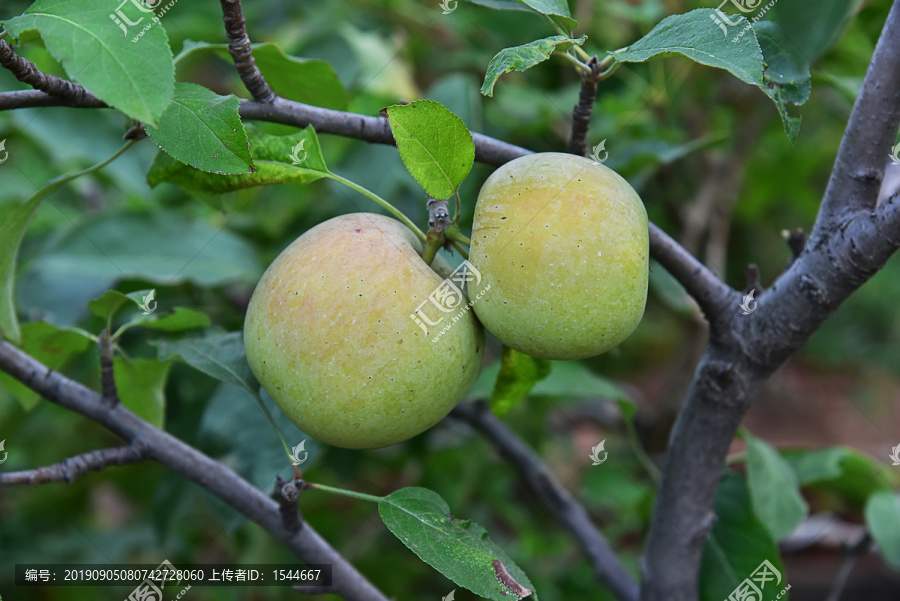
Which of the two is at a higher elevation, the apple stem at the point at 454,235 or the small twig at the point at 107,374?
the apple stem at the point at 454,235

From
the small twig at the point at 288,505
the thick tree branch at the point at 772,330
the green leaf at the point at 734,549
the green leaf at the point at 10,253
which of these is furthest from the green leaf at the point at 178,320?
the green leaf at the point at 734,549

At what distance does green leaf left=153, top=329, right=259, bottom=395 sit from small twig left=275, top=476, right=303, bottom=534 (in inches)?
5.3

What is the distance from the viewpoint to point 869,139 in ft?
2.13

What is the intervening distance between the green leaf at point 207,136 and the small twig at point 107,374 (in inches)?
11.3

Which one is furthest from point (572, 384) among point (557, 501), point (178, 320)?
point (178, 320)

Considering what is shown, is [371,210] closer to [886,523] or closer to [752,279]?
[752,279]

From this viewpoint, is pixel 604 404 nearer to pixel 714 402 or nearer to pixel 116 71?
pixel 714 402

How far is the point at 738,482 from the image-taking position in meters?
0.99

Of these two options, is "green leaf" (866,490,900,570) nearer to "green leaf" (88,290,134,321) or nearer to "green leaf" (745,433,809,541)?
"green leaf" (745,433,809,541)

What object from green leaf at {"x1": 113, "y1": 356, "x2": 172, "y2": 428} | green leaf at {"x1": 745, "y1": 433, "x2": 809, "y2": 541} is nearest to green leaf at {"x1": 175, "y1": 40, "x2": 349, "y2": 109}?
green leaf at {"x1": 113, "y1": 356, "x2": 172, "y2": 428}

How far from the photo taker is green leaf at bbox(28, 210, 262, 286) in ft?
4.05

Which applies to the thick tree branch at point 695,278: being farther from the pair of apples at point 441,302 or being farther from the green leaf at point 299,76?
the green leaf at point 299,76

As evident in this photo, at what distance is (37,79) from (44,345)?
0.40 m

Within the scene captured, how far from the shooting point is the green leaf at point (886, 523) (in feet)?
3.56
